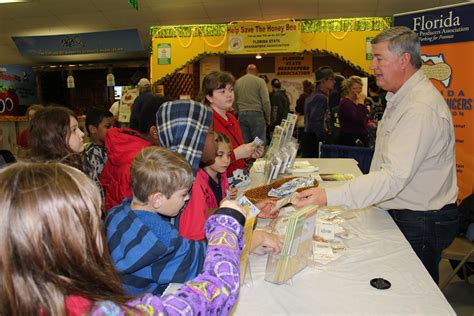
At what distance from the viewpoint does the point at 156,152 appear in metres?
1.44

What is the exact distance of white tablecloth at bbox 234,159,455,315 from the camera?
1.20m

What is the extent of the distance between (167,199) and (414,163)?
1075 millimetres

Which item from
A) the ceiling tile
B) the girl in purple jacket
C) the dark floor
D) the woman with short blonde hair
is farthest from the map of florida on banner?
the ceiling tile

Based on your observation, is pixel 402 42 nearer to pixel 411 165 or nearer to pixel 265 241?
pixel 411 165

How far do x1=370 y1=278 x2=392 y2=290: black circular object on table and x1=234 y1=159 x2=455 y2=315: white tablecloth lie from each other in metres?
0.01

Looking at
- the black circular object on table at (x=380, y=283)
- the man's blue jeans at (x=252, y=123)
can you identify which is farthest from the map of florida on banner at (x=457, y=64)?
the black circular object on table at (x=380, y=283)

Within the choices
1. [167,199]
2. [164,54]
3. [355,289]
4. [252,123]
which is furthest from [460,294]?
[164,54]

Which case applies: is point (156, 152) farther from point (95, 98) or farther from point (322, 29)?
point (95, 98)

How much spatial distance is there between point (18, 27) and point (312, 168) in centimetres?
883

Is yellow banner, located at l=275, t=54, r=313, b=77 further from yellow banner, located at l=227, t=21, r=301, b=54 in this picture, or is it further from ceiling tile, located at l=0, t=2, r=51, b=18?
ceiling tile, located at l=0, t=2, r=51, b=18

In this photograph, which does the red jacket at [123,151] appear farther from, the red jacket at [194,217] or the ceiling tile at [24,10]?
the ceiling tile at [24,10]

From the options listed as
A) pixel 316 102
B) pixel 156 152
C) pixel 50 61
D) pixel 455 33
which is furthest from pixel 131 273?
pixel 50 61

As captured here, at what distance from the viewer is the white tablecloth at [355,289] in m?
1.20

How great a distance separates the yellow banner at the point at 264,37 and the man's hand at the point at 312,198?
6.04 meters
